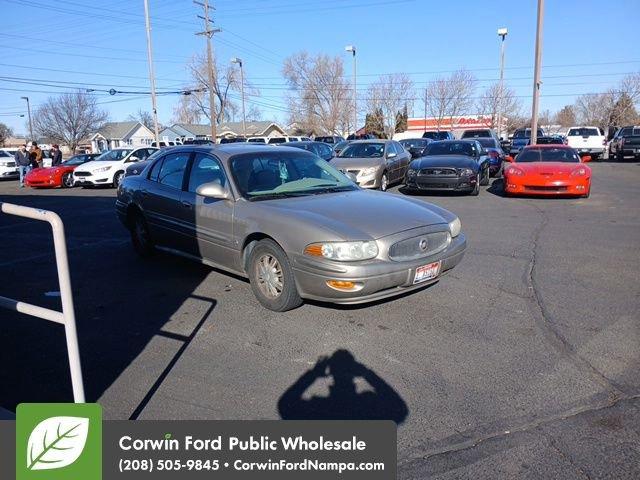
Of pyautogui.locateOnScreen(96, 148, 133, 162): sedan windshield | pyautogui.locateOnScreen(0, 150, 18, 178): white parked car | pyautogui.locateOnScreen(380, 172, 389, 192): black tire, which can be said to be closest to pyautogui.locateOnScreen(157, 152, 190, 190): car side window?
pyautogui.locateOnScreen(380, 172, 389, 192): black tire

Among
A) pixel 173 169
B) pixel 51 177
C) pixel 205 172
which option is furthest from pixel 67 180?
pixel 205 172

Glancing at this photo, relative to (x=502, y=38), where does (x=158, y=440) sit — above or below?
below

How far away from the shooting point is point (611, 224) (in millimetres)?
8930

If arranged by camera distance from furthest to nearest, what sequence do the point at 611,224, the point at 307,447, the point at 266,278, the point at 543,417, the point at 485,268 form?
the point at 611,224 → the point at 485,268 → the point at 266,278 → the point at 543,417 → the point at 307,447

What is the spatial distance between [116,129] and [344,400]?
9126 centimetres

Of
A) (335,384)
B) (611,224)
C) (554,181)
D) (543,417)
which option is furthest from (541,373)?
(554,181)

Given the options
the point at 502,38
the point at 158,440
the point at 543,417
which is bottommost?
the point at 543,417

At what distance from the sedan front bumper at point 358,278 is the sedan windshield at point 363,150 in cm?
1031

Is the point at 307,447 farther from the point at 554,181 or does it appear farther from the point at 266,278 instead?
the point at 554,181

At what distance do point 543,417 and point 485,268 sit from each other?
3377 millimetres

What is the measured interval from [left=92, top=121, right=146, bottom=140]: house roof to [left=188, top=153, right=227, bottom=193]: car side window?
80.9 meters

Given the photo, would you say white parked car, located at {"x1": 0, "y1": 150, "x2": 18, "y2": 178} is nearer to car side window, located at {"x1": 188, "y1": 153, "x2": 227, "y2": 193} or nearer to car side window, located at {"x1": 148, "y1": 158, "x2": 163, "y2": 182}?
car side window, located at {"x1": 148, "y1": 158, "x2": 163, "y2": 182}

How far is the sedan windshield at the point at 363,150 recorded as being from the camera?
1445 centimetres

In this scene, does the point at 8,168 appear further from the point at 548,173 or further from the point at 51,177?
the point at 548,173
